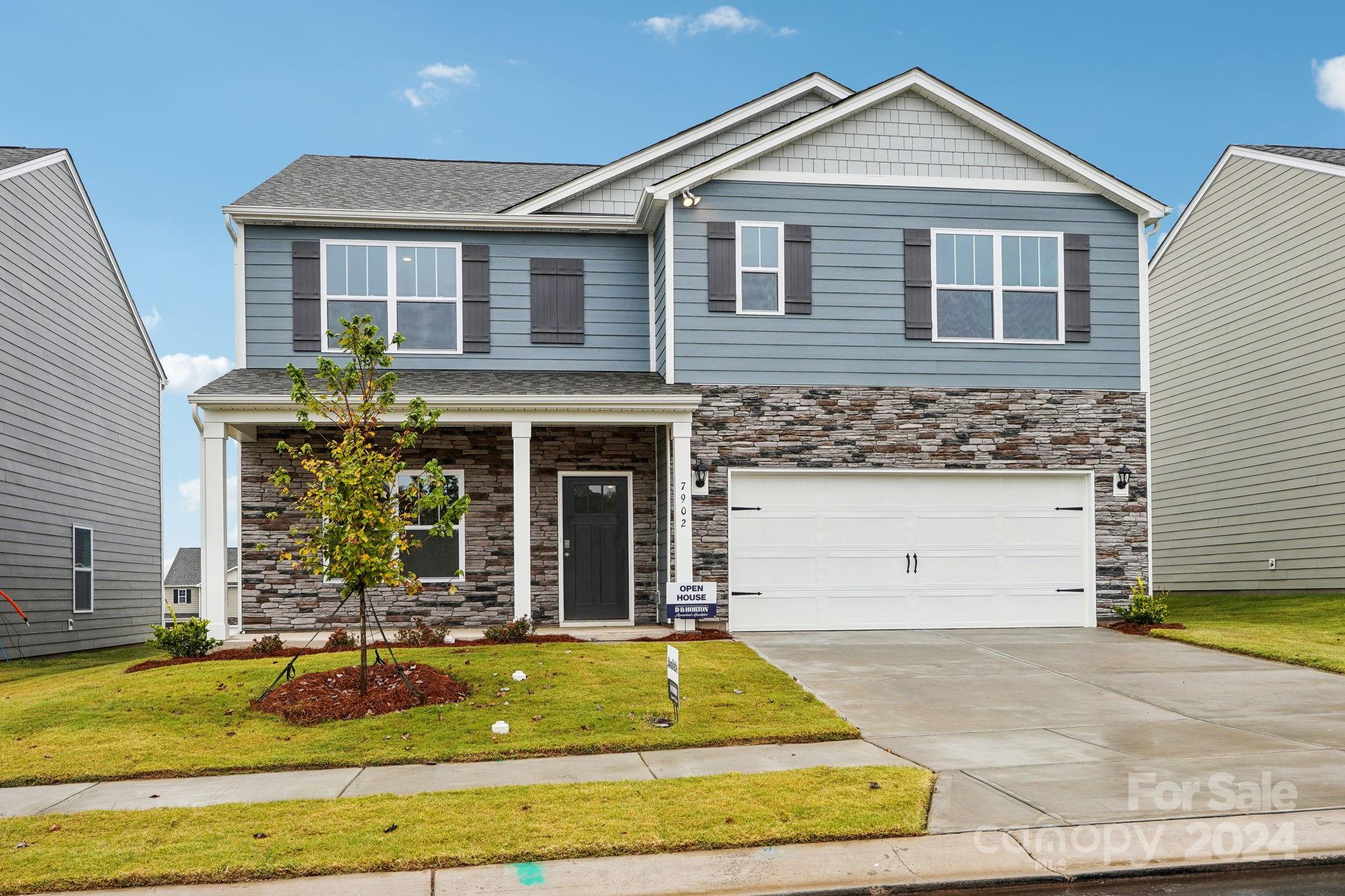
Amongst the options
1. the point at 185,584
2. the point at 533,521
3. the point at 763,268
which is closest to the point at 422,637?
the point at 533,521

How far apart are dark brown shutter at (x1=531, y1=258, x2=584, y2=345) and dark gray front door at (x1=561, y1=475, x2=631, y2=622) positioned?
209cm

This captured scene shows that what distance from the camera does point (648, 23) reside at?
2081 cm

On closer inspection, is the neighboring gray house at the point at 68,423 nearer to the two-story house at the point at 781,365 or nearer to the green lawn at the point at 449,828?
the two-story house at the point at 781,365

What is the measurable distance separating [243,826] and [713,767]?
3.11 metres

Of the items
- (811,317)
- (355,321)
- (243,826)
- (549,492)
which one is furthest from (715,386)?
(243,826)

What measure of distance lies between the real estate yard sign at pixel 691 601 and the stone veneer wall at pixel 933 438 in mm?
773

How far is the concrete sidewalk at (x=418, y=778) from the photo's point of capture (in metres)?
7.22

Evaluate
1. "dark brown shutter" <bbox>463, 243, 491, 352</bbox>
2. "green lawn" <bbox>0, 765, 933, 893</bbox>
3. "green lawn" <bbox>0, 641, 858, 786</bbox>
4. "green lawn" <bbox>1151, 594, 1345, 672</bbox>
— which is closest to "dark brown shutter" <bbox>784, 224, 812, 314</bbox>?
"dark brown shutter" <bbox>463, 243, 491, 352</bbox>

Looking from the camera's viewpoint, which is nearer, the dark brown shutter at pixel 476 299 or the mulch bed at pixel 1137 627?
the mulch bed at pixel 1137 627

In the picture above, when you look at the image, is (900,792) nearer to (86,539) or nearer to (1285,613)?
(1285,613)

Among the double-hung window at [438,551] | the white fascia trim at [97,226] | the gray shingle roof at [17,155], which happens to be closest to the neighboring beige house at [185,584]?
the white fascia trim at [97,226]

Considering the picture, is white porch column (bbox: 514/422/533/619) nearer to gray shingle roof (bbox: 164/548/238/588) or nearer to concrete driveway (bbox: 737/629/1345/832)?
concrete driveway (bbox: 737/629/1345/832)

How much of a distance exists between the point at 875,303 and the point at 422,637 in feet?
24.6

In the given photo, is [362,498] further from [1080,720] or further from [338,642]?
[1080,720]
